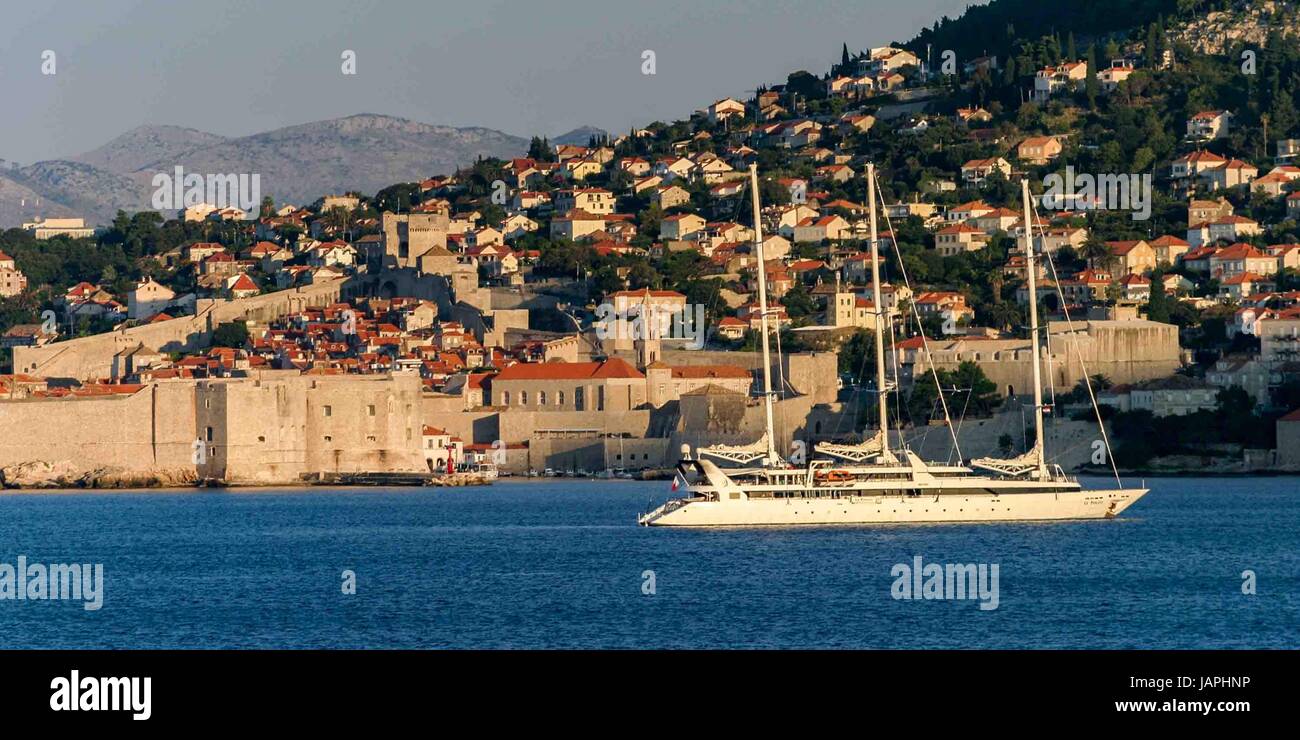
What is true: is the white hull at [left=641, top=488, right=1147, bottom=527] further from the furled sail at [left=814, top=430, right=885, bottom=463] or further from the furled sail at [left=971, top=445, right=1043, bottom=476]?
the furled sail at [left=814, top=430, right=885, bottom=463]

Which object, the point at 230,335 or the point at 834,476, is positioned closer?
the point at 834,476

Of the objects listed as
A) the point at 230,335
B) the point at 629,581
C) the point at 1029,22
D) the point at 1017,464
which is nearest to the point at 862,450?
the point at 1017,464

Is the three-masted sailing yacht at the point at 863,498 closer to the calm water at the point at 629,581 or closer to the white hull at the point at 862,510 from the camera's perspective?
the white hull at the point at 862,510

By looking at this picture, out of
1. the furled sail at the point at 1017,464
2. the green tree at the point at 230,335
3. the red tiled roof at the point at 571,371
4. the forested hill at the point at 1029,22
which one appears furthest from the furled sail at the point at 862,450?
the forested hill at the point at 1029,22

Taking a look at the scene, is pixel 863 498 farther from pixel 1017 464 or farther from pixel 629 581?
pixel 629 581
